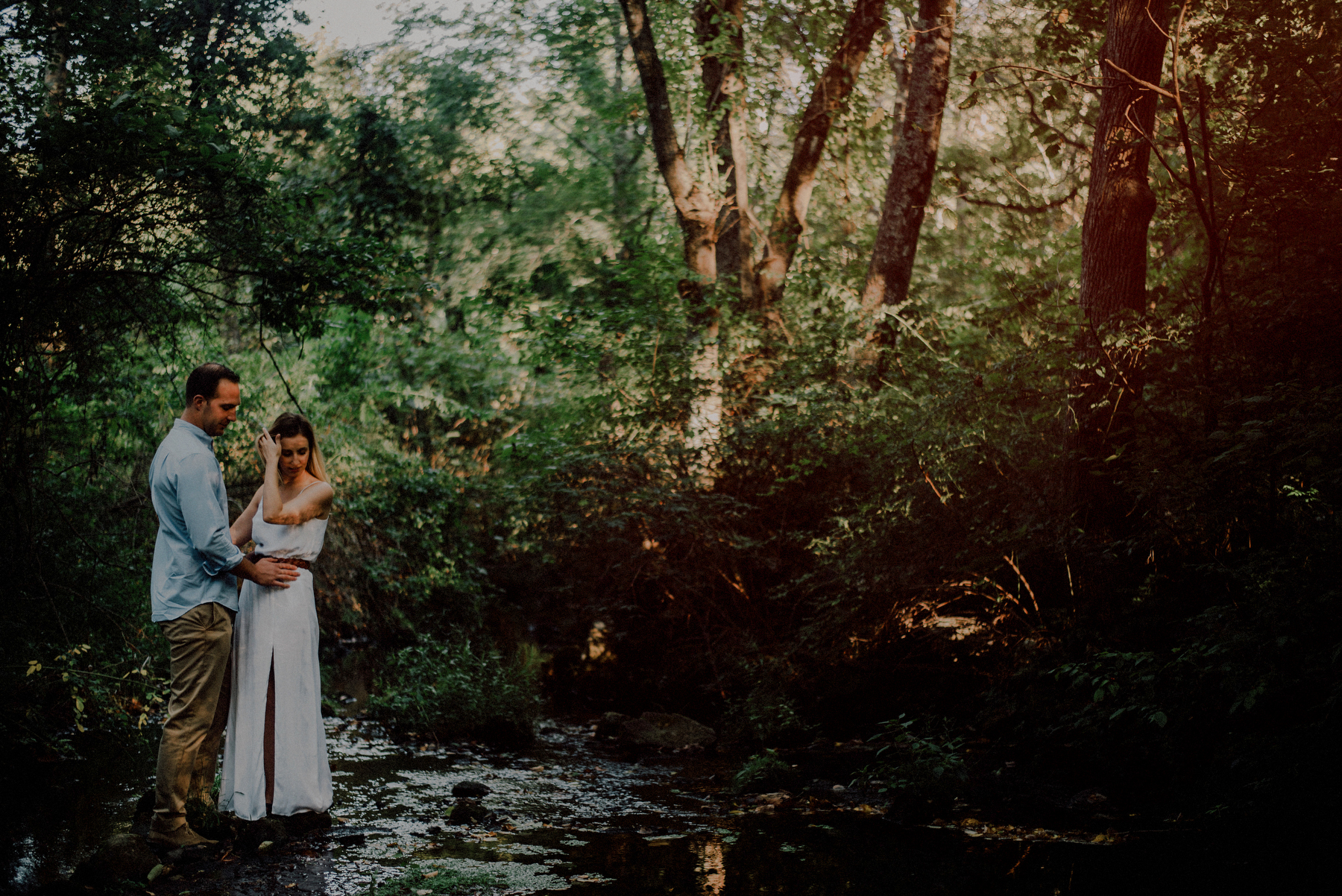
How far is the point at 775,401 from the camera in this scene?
463 inches

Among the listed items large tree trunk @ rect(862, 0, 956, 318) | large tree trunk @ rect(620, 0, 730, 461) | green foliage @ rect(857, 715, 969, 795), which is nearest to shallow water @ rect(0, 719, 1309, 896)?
green foliage @ rect(857, 715, 969, 795)

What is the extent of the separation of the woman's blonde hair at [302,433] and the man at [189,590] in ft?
1.77

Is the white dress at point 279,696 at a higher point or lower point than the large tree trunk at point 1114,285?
lower

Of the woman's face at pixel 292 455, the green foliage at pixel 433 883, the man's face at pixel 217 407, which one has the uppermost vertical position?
the man's face at pixel 217 407

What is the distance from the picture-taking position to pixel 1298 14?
845 centimetres

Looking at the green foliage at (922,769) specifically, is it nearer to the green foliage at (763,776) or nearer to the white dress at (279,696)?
the green foliage at (763,776)

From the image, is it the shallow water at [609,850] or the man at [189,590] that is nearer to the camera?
the shallow water at [609,850]

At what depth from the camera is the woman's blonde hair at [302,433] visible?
6.01 metres

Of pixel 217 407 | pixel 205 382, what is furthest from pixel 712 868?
pixel 205 382

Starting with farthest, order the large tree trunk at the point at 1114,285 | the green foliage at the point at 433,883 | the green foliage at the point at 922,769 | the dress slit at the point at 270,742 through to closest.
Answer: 1. the large tree trunk at the point at 1114,285
2. the green foliage at the point at 922,769
3. the dress slit at the point at 270,742
4. the green foliage at the point at 433,883

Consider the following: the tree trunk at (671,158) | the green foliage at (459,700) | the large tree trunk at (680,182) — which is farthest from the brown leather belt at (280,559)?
the tree trunk at (671,158)

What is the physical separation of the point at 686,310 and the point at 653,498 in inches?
123

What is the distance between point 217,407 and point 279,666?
1.57 meters

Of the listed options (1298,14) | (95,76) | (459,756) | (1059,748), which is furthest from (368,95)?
(1059,748)
